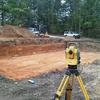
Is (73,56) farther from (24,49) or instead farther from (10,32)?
(10,32)

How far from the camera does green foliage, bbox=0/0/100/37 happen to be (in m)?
41.7

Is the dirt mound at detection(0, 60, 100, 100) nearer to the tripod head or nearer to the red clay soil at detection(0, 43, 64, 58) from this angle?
the tripod head

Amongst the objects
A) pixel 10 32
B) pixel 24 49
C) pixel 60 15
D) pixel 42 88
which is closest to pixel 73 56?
pixel 42 88

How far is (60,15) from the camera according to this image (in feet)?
164

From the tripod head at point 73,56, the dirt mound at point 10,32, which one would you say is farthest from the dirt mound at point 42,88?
the dirt mound at point 10,32

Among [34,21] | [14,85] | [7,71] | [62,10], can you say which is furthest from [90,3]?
[14,85]

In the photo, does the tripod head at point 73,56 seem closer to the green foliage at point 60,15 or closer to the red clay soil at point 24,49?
the red clay soil at point 24,49

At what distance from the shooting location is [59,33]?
47062 millimetres

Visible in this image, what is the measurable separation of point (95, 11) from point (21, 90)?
119 ft

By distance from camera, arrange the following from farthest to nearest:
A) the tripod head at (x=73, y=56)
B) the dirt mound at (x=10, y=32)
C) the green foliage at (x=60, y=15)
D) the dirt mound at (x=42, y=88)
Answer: the green foliage at (x=60, y=15), the dirt mound at (x=10, y=32), the dirt mound at (x=42, y=88), the tripod head at (x=73, y=56)

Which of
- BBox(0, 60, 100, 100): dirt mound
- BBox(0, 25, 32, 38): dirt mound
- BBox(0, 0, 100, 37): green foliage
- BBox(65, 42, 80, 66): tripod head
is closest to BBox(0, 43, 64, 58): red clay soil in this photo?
BBox(0, 25, 32, 38): dirt mound

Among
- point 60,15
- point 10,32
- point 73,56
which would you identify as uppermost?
point 60,15

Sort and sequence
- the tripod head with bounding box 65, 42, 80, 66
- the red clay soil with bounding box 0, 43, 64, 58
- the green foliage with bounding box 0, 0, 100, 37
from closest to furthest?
the tripod head with bounding box 65, 42, 80, 66
the red clay soil with bounding box 0, 43, 64, 58
the green foliage with bounding box 0, 0, 100, 37

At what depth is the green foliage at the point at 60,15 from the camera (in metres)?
41.7
